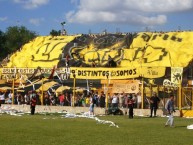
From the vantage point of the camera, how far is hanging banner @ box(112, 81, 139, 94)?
146 ft

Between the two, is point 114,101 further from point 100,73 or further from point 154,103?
point 100,73

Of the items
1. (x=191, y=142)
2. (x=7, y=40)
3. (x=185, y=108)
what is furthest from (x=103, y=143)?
(x=7, y=40)

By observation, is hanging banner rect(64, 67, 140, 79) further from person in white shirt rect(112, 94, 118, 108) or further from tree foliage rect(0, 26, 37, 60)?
tree foliage rect(0, 26, 37, 60)

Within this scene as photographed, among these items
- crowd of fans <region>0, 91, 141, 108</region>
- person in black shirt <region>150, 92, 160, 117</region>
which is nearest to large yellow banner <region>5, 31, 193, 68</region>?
crowd of fans <region>0, 91, 141, 108</region>

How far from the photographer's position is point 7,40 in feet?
428

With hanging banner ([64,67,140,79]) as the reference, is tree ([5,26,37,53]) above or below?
above

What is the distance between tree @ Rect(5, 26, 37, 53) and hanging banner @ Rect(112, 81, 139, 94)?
81.5 meters

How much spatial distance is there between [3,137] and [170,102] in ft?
36.5

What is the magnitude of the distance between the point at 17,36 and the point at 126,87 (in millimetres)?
92073

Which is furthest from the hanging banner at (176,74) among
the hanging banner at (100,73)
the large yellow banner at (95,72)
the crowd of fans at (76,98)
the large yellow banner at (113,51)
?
the crowd of fans at (76,98)

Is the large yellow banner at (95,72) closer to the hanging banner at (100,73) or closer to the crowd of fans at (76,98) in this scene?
the hanging banner at (100,73)

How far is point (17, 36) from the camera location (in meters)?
134

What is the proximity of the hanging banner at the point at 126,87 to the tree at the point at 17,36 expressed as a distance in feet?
267

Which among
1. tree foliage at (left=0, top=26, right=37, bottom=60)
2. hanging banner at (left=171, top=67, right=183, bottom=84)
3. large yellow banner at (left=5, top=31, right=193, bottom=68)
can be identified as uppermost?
tree foliage at (left=0, top=26, right=37, bottom=60)
